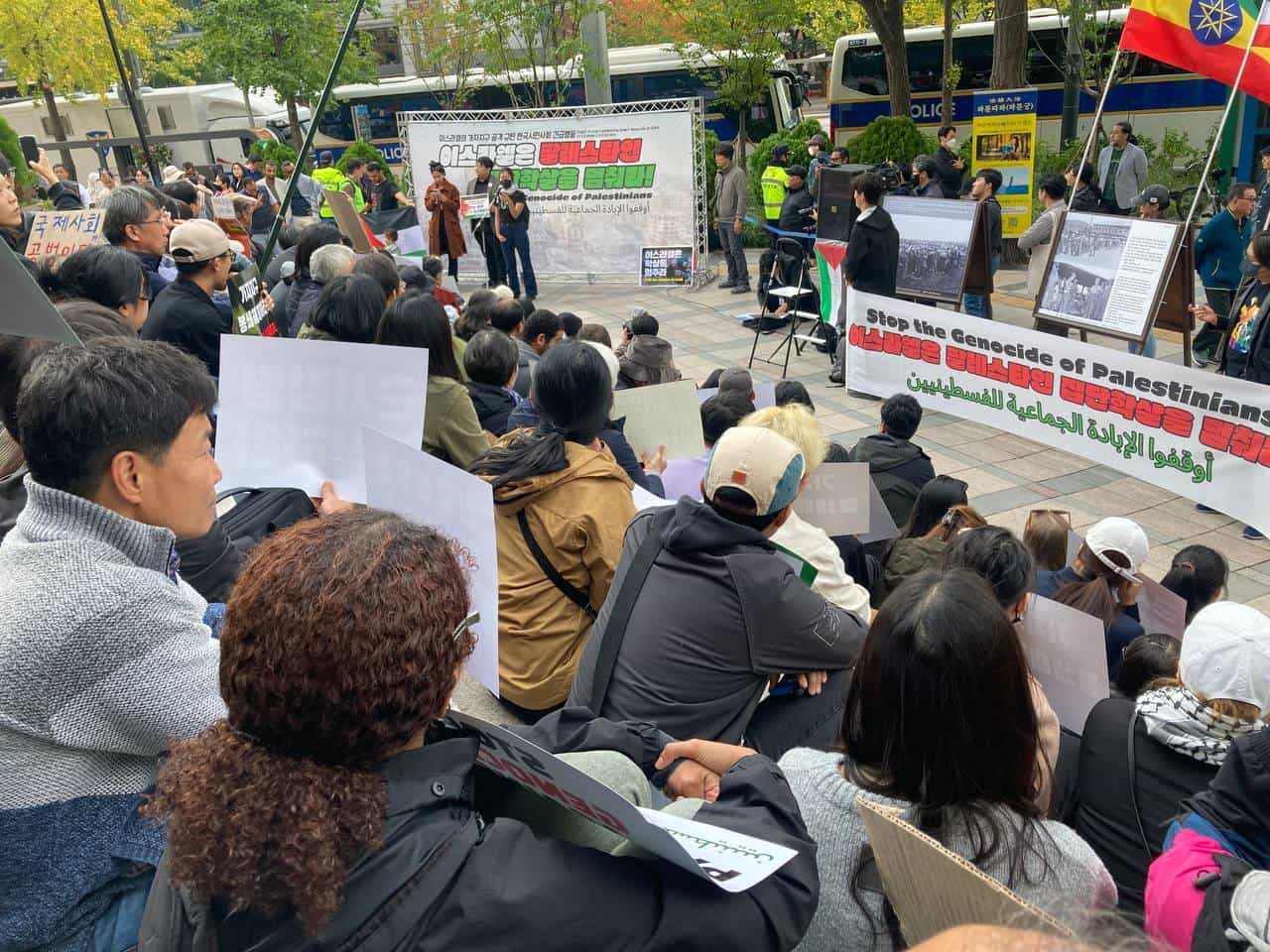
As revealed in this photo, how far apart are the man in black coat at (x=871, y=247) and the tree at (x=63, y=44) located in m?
24.1

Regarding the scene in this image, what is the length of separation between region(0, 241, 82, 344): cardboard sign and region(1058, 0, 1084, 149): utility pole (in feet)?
51.0

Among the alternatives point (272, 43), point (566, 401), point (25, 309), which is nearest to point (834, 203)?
point (566, 401)

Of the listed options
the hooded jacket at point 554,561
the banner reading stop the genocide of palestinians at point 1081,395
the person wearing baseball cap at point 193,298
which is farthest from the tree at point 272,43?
the hooded jacket at point 554,561

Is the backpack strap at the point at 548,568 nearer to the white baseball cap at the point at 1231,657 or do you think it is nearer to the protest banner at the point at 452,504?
the protest banner at the point at 452,504

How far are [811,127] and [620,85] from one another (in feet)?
27.6

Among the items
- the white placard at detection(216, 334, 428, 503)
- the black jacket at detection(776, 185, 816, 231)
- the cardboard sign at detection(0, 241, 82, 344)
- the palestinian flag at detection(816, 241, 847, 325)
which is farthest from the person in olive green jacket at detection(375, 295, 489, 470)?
the black jacket at detection(776, 185, 816, 231)

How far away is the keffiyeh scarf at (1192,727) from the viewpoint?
6.93 feet

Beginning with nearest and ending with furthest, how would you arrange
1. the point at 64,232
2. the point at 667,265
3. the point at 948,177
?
the point at 64,232
the point at 948,177
the point at 667,265

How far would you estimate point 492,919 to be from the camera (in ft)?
3.65

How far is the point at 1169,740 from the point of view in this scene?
2.16 meters

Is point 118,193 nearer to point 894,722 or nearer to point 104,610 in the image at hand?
point 104,610

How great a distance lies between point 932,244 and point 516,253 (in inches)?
248

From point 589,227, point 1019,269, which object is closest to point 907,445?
point 589,227

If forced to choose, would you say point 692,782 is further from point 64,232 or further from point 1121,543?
point 64,232
